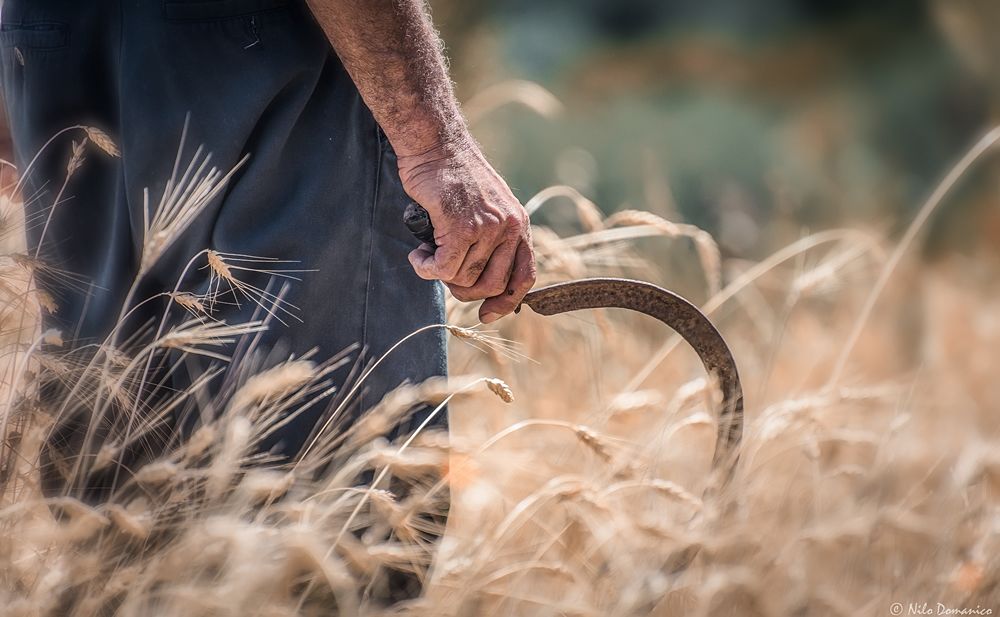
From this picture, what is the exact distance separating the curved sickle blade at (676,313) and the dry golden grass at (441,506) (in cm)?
7

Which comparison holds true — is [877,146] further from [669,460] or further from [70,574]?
[70,574]

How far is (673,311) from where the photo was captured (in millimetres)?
1698

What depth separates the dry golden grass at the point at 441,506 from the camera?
133 cm

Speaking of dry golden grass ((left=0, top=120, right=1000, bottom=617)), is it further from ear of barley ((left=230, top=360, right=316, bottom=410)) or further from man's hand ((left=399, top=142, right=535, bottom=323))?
man's hand ((left=399, top=142, right=535, bottom=323))

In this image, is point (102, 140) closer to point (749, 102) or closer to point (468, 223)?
point (468, 223)

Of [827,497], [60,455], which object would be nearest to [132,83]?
[60,455]

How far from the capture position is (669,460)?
2443 millimetres

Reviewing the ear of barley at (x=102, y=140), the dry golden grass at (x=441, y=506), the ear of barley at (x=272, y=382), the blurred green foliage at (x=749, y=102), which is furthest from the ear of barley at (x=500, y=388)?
the blurred green foliage at (x=749, y=102)

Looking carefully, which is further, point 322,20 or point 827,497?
point 827,497

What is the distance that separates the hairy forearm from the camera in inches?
51.8

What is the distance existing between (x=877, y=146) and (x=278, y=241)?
7162mm

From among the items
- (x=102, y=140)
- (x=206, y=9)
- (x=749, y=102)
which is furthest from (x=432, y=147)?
(x=749, y=102)

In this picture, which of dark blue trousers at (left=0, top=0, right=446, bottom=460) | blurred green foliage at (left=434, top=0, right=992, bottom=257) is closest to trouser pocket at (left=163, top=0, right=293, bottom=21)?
dark blue trousers at (left=0, top=0, right=446, bottom=460)

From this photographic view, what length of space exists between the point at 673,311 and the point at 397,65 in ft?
2.24
